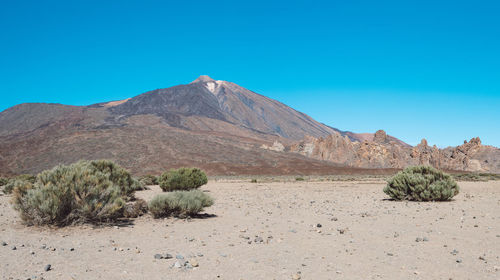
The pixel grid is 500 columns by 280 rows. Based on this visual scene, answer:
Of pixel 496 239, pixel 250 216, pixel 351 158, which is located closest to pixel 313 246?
pixel 496 239

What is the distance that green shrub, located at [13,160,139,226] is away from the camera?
28.9ft

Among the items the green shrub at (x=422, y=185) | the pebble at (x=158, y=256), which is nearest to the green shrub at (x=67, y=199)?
the pebble at (x=158, y=256)

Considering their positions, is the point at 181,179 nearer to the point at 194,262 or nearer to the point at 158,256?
the point at 158,256

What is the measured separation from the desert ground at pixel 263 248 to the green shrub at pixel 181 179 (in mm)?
11523

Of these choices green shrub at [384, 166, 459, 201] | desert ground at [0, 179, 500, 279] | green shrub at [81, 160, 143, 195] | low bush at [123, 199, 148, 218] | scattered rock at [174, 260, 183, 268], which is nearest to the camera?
desert ground at [0, 179, 500, 279]

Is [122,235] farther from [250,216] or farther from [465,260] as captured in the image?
[465,260]

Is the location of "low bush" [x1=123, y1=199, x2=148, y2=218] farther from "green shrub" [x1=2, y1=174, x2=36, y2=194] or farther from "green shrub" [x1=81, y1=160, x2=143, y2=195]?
"green shrub" [x1=2, y1=174, x2=36, y2=194]

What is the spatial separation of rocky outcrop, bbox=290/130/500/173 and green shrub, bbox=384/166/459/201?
80.3 m

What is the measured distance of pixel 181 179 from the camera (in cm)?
2298

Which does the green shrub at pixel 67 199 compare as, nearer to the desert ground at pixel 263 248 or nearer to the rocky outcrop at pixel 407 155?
the desert ground at pixel 263 248

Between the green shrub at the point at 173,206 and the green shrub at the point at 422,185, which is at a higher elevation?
the green shrub at the point at 422,185

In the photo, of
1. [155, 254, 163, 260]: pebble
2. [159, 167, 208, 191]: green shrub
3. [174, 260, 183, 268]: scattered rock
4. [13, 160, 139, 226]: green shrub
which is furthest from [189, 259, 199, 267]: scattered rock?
[159, 167, 208, 191]: green shrub

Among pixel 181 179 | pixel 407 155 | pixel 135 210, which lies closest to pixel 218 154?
pixel 407 155

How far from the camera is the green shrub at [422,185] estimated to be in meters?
15.1
